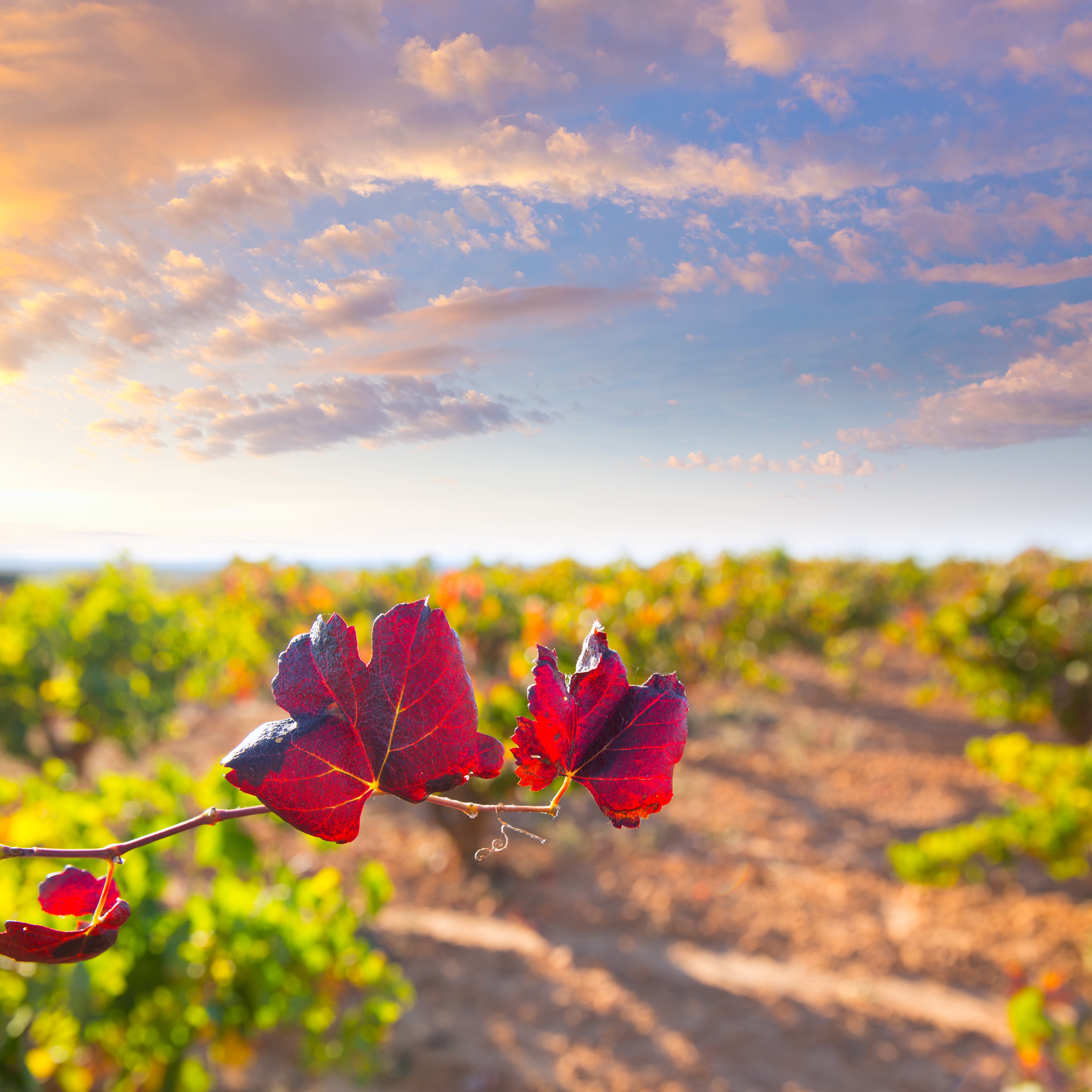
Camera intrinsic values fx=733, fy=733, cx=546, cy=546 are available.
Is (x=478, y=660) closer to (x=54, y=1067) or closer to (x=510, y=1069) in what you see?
(x=510, y=1069)

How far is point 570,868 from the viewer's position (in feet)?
23.0

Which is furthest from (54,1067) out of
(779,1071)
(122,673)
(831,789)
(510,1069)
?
(831,789)

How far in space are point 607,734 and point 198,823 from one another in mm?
233

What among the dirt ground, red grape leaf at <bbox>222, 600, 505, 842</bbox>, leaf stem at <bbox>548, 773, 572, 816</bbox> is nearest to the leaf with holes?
red grape leaf at <bbox>222, 600, 505, 842</bbox>

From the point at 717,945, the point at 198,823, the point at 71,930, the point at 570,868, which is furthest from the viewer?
the point at 570,868

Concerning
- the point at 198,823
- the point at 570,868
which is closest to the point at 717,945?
the point at 570,868

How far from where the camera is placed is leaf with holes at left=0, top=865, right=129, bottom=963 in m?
0.42

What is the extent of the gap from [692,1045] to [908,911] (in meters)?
2.62

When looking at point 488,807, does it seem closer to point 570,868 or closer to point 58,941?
point 58,941

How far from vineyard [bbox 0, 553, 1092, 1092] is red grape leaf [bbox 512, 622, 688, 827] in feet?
0.20

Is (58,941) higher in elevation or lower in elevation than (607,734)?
lower

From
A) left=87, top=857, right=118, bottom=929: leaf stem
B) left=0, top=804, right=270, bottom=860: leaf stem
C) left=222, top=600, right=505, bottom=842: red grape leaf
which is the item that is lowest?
left=87, top=857, right=118, bottom=929: leaf stem

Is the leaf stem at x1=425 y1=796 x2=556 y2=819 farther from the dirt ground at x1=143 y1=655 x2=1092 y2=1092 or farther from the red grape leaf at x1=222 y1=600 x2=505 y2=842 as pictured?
the dirt ground at x1=143 y1=655 x2=1092 y2=1092

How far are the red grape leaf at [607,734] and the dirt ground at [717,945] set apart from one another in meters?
5.00
